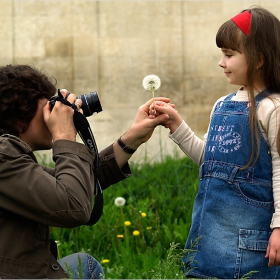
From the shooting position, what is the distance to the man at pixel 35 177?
2268mm

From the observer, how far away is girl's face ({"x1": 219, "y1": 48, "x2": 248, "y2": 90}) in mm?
2686

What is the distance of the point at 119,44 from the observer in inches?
233

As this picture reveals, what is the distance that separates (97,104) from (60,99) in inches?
10.1

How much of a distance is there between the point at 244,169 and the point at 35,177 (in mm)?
820

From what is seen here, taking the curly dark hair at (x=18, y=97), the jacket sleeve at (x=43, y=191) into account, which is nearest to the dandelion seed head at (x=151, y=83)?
the curly dark hair at (x=18, y=97)

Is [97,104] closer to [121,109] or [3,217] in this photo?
[3,217]

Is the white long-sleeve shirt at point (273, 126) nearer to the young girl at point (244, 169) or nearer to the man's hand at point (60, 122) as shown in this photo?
the young girl at point (244, 169)

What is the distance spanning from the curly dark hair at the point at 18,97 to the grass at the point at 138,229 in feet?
4.14

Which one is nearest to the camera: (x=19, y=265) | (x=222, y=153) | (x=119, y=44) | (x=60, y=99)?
(x=19, y=265)

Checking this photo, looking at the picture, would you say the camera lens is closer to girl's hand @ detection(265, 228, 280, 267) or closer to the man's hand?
the man's hand

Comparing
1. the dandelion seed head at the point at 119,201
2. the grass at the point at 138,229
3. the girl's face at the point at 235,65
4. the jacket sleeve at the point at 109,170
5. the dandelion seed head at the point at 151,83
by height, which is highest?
the girl's face at the point at 235,65

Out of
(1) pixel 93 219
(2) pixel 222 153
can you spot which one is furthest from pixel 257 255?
(1) pixel 93 219

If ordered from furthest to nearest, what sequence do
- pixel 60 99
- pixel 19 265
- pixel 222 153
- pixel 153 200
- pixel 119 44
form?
pixel 119 44, pixel 153 200, pixel 222 153, pixel 60 99, pixel 19 265

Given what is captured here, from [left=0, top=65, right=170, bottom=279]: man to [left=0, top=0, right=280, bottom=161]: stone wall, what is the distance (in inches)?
131
